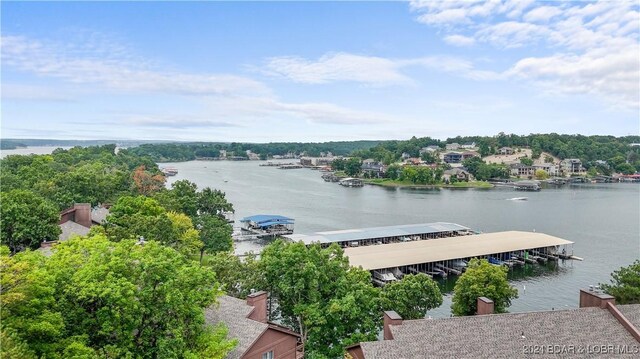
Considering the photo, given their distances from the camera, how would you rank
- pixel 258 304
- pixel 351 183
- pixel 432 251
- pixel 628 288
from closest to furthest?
pixel 258 304 < pixel 628 288 < pixel 432 251 < pixel 351 183

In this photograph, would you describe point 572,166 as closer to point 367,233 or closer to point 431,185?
point 431,185

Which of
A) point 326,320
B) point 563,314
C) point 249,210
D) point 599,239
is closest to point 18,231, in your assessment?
point 326,320

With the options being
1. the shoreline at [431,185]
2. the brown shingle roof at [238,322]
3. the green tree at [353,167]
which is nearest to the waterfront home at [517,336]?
the brown shingle roof at [238,322]

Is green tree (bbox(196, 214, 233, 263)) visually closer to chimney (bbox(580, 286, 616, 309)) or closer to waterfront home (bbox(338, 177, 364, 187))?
chimney (bbox(580, 286, 616, 309))

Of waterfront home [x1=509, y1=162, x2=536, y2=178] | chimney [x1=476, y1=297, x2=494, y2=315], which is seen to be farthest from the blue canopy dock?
waterfront home [x1=509, y1=162, x2=536, y2=178]

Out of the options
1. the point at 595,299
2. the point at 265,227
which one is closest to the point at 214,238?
the point at 265,227

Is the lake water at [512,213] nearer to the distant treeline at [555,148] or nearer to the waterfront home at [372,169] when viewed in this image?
the waterfront home at [372,169]
